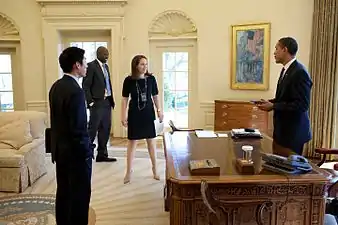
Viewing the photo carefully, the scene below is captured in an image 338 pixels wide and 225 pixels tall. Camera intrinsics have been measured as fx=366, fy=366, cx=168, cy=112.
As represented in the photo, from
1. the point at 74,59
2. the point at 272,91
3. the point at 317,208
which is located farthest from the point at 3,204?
the point at 272,91

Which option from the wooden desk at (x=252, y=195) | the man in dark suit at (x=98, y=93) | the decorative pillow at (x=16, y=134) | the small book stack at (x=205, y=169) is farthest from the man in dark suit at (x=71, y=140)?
the man in dark suit at (x=98, y=93)

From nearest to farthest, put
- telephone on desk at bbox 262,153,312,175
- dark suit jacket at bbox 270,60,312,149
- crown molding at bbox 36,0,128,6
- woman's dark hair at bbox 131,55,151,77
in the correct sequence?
telephone on desk at bbox 262,153,312,175 → dark suit jacket at bbox 270,60,312,149 → woman's dark hair at bbox 131,55,151,77 → crown molding at bbox 36,0,128,6

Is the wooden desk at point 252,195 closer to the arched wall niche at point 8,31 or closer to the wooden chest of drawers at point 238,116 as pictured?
the wooden chest of drawers at point 238,116

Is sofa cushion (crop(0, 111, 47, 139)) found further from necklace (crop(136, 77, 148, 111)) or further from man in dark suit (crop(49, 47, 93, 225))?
man in dark suit (crop(49, 47, 93, 225))

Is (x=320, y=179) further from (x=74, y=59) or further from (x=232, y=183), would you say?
(x=74, y=59)

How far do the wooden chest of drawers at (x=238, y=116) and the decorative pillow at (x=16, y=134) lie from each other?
3.09m

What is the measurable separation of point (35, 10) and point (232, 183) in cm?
586

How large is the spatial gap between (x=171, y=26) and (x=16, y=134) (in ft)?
11.7

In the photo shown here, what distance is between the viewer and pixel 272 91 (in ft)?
20.5

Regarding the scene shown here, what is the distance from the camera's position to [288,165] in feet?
7.23

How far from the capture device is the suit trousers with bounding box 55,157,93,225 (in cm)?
266

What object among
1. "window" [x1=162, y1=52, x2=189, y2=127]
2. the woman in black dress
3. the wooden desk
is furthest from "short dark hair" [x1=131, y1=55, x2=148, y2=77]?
"window" [x1=162, y1=52, x2=189, y2=127]

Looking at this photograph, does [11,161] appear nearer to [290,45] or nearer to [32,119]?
[32,119]

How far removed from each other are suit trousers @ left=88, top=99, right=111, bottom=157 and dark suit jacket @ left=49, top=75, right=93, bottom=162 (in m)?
2.43
